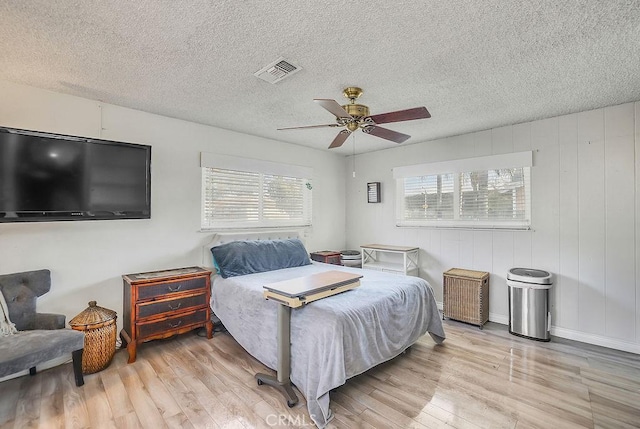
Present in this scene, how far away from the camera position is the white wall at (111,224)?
2570 mm

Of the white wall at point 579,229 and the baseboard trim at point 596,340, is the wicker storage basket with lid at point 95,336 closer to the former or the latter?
the white wall at point 579,229

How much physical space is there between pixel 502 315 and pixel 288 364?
2.93 m

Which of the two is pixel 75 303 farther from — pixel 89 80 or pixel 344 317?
pixel 344 317

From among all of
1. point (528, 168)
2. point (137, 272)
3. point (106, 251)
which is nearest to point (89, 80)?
point (106, 251)

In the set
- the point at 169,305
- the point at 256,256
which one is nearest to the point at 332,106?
the point at 256,256

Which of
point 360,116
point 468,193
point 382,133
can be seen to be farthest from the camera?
point 468,193

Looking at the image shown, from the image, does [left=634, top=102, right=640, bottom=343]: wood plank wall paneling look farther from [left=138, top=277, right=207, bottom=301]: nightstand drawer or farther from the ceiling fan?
[left=138, top=277, right=207, bottom=301]: nightstand drawer

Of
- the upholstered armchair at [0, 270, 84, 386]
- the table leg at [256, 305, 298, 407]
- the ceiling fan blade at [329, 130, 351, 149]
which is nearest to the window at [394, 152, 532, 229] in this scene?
the ceiling fan blade at [329, 130, 351, 149]

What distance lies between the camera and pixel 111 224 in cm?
299

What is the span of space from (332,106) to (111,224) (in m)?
2.51

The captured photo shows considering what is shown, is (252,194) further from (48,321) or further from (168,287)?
(48,321)

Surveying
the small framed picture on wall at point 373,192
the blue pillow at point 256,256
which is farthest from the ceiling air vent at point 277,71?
the small framed picture on wall at point 373,192

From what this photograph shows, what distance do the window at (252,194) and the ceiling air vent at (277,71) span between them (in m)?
1.63

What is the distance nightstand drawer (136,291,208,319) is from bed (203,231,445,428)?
16cm
